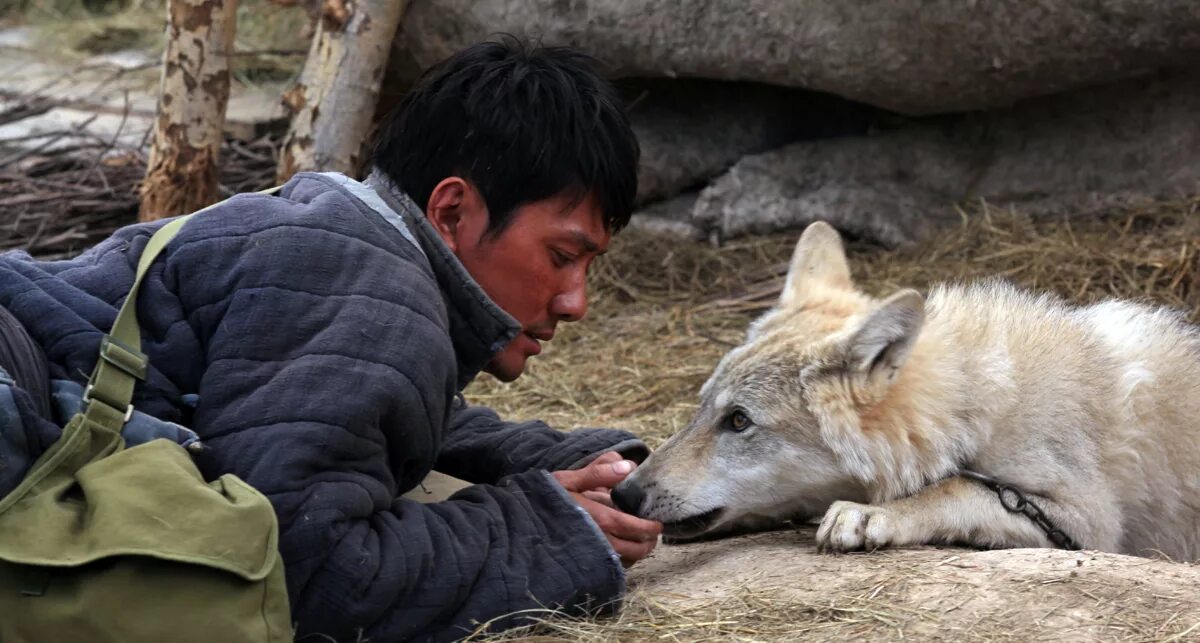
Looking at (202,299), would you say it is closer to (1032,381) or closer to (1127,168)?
(1032,381)

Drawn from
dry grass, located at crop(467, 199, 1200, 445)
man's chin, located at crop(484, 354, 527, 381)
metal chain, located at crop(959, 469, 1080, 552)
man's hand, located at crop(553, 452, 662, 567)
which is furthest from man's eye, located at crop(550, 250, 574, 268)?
dry grass, located at crop(467, 199, 1200, 445)

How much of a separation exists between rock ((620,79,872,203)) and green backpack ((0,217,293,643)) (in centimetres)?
609

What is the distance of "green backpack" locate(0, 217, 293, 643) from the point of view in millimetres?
2350

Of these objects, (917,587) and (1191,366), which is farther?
(1191,366)

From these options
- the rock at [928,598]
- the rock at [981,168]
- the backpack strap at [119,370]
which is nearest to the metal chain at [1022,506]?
the rock at [928,598]

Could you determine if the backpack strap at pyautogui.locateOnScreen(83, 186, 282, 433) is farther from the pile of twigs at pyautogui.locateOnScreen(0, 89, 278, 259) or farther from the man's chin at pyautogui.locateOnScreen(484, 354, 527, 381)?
the pile of twigs at pyautogui.locateOnScreen(0, 89, 278, 259)

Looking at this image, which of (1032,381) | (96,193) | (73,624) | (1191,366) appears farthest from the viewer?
(96,193)

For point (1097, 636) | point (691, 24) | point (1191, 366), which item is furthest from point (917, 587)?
point (691, 24)

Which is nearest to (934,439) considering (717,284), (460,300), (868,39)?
(460,300)

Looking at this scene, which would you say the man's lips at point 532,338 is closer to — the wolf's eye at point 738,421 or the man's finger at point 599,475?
the man's finger at point 599,475

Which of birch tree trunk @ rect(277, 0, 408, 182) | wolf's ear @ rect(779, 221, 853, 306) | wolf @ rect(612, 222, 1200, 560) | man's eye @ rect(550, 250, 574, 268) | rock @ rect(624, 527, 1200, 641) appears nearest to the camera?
rock @ rect(624, 527, 1200, 641)

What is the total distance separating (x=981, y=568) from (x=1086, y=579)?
0.82ft

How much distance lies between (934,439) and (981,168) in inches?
174

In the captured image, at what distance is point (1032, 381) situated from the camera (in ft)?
12.7
